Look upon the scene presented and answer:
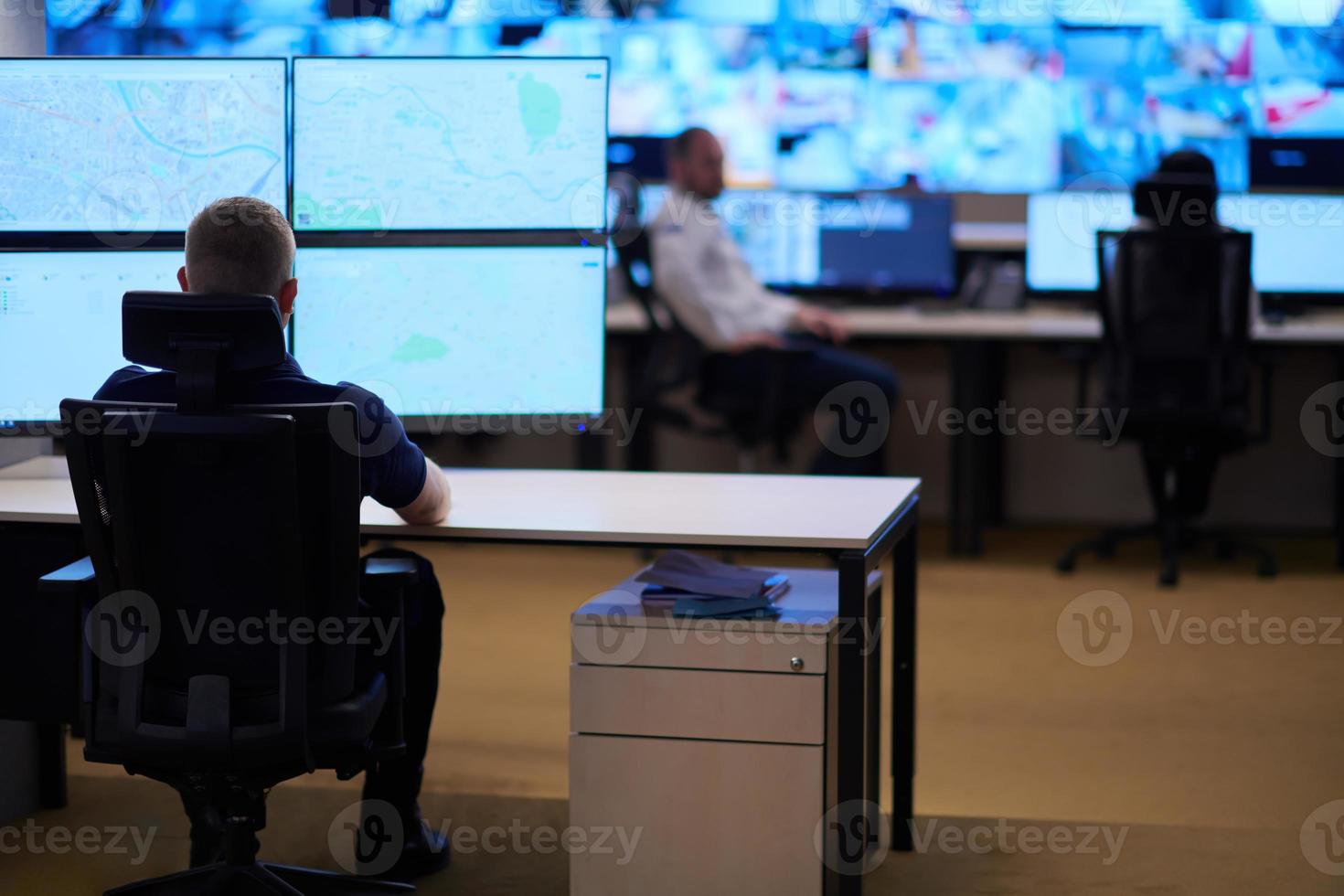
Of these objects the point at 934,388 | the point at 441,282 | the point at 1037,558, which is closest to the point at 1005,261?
the point at 934,388

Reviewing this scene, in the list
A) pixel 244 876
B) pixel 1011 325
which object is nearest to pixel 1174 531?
pixel 1011 325

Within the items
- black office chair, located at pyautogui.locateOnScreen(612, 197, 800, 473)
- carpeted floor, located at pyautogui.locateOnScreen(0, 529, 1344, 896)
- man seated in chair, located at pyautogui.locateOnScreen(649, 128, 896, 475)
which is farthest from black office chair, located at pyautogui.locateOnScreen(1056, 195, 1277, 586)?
black office chair, located at pyautogui.locateOnScreen(612, 197, 800, 473)

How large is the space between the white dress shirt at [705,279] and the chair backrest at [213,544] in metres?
3.13

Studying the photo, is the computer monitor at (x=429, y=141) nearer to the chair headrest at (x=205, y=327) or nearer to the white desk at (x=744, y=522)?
the white desk at (x=744, y=522)

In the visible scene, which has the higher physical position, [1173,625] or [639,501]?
[639,501]

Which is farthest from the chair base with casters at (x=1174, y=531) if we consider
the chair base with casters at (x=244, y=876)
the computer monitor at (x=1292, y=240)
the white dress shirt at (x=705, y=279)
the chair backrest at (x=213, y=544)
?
the chair backrest at (x=213, y=544)

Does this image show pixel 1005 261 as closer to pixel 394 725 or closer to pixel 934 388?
pixel 934 388

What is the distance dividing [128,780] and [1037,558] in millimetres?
3284

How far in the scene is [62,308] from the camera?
2771 mm

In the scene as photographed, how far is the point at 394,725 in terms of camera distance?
2.32 m

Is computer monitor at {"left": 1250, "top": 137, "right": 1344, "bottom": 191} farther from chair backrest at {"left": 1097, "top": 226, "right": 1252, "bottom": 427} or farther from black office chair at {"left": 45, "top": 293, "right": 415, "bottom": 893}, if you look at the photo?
black office chair at {"left": 45, "top": 293, "right": 415, "bottom": 893}

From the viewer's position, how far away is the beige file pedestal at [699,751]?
7.66ft

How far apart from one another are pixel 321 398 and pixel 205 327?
18 cm

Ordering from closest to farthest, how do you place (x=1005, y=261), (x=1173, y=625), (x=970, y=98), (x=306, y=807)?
1. (x=306, y=807)
2. (x=1173, y=625)
3. (x=1005, y=261)
4. (x=970, y=98)
